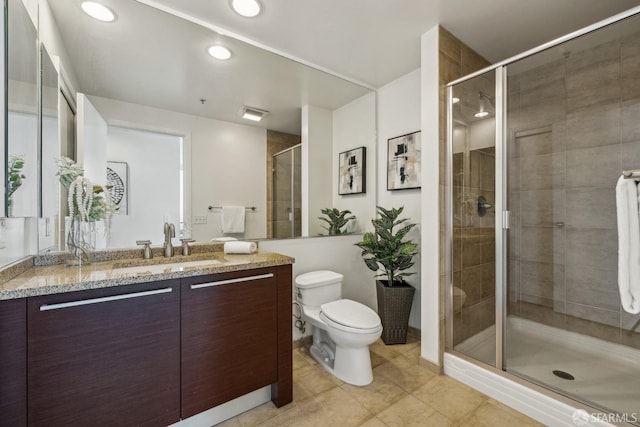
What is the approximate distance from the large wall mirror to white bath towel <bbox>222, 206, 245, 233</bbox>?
0.04 meters

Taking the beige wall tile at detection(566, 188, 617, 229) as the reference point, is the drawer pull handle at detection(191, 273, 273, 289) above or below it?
below

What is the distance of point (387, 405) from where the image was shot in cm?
160

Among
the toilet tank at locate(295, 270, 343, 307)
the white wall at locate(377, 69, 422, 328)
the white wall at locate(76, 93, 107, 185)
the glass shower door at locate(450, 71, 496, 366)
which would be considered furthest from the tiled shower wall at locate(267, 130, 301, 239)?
the glass shower door at locate(450, 71, 496, 366)

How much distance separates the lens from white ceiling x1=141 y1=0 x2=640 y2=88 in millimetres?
1672

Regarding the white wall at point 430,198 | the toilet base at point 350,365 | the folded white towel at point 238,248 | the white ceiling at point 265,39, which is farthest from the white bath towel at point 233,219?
the white wall at point 430,198

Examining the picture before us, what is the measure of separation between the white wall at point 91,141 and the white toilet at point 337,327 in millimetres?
1474

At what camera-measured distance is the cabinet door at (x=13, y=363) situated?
3.08 ft

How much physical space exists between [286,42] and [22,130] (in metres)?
1.66

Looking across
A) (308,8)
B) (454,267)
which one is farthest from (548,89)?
(308,8)

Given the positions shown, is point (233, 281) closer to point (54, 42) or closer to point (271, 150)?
point (271, 150)

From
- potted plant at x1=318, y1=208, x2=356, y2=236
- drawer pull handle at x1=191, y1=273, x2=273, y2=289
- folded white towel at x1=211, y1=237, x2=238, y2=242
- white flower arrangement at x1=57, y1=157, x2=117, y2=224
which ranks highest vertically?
white flower arrangement at x1=57, y1=157, x2=117, y2=224

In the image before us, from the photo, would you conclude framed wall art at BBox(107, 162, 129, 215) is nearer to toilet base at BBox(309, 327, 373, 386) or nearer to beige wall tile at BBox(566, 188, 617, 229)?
toilet base at BBox(309, 327, 373, 386)

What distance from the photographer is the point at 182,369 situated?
128cm

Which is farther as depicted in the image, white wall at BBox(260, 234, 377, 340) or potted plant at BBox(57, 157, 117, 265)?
white wall at BBox(260, 234, 377, 340)
